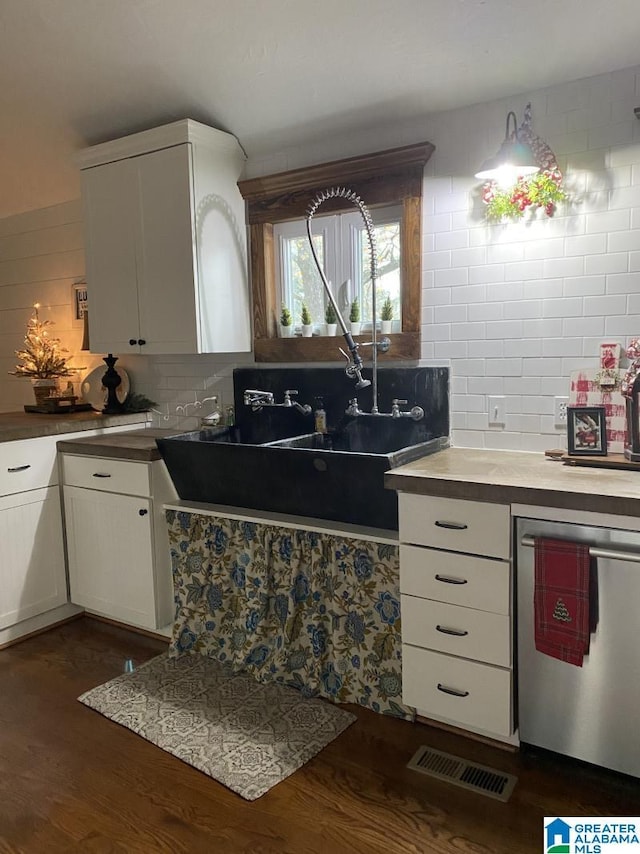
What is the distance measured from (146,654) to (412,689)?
1290 mm

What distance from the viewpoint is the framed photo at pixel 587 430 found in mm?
2236

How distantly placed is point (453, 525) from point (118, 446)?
1624mm

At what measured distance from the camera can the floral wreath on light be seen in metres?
2.37

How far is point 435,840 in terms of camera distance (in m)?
1.79

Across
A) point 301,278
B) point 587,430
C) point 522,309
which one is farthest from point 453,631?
point 301,278

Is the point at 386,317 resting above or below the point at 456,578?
above

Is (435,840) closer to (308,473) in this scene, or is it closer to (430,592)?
(430,592)

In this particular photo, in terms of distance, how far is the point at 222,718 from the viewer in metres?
2.37

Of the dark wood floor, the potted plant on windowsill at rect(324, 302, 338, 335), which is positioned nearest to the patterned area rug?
the dark wood floor

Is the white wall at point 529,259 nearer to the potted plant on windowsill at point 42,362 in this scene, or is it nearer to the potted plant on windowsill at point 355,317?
the potted plant on windowsill at point 355,317

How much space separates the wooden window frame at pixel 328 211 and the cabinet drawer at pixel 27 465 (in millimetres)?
1097

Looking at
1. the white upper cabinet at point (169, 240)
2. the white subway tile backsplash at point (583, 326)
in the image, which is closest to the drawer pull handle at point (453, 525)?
the white subway tile backsplash at point (583, 326)

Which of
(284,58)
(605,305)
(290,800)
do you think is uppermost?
(284,58)

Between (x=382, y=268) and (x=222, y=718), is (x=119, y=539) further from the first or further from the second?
(x=382, y=268)
